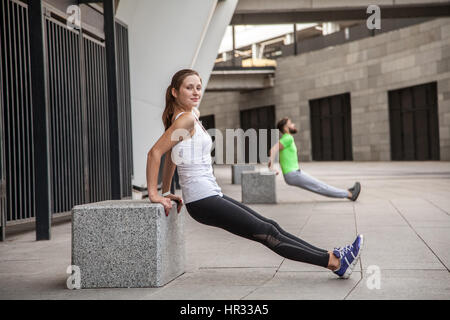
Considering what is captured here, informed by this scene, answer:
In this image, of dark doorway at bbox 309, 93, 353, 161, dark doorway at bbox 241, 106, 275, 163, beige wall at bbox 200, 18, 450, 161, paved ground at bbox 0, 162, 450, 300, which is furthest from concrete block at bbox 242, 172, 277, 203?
dark doorway at bbox 241, 106, 275, 163

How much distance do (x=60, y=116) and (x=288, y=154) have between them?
471 cm

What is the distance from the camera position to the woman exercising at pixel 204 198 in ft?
16.1

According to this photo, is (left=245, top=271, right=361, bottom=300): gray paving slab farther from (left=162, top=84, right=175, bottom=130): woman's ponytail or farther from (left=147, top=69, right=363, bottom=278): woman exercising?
(left=162, top=84, right=175, bottom=130): woman's ponytail

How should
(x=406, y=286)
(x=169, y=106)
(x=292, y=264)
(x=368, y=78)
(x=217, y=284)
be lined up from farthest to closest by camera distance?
(x=368, y=78) → (x=292, y=264) → (x=169, y=106) → (x=217, y=284) → (x=406, y=286)

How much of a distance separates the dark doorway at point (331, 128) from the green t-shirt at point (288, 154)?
29.6 metres

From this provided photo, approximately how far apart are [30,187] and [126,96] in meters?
4.77

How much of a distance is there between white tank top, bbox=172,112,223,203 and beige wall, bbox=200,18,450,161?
29.8 meters

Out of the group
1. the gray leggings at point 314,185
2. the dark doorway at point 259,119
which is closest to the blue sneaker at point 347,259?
the gray leggings at point 314,185

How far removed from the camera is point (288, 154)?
1236 centimetres

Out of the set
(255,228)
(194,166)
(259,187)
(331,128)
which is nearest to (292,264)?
(255,228)

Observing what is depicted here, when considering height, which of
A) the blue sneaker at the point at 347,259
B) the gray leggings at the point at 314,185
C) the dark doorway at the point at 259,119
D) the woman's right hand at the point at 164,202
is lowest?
the blue sneaker at the point at 347,259

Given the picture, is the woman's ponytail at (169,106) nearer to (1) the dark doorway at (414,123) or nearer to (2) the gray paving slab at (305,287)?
(2) the gray paving slab at (305,287)

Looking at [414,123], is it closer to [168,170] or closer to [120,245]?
[168,170]

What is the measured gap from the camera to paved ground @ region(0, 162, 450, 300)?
456cm
